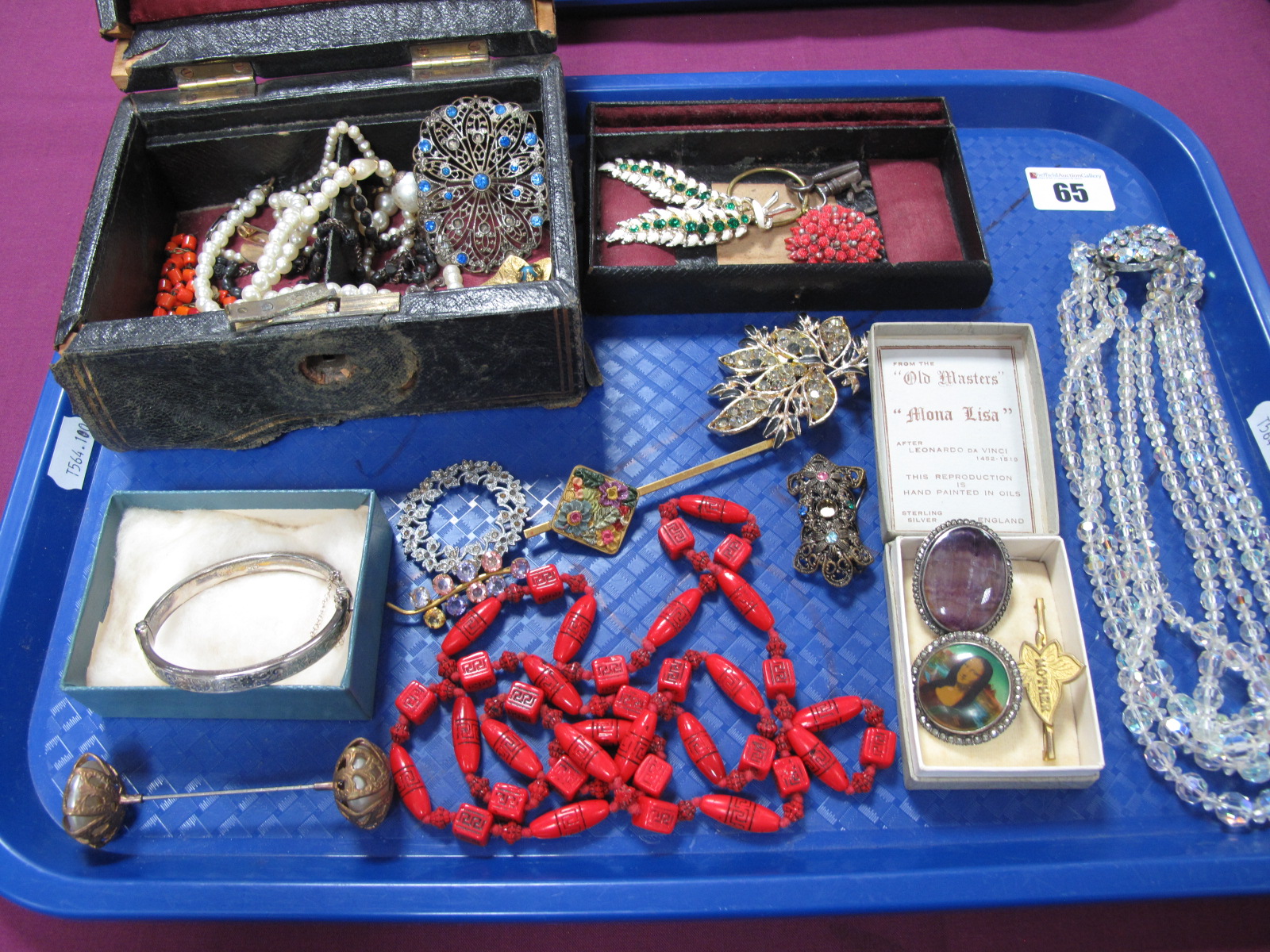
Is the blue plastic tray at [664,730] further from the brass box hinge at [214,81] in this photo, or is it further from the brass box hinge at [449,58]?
the brass box hinge at [214,81]

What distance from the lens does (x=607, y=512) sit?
184 centimetres

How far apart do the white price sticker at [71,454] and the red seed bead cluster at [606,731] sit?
885 mm

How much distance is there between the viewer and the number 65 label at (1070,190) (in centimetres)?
227

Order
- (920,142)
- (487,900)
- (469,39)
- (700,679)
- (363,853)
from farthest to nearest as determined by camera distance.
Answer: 1. (920,142)
2. (469,39)
3. (700,679)
4. (363,853)
5. (487,900)

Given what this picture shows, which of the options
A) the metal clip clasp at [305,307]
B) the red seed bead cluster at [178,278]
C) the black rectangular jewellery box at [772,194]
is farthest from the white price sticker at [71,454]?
the black rectangular jewellery box at [772,194]

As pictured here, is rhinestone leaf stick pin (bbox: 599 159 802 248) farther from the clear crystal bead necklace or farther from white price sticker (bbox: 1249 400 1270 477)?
white price sticker (bbox: 1249 400 1270 477)

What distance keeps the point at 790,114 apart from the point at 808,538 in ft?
3.53

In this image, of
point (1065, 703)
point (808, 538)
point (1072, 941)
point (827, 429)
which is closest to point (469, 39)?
point (827, 429)

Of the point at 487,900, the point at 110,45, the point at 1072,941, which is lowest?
the point at 1072,941

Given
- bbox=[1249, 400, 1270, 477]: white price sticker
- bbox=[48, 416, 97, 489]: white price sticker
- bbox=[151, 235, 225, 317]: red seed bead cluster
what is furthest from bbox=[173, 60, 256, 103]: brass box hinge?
bbox=[1249, 400, 1270, 477]: white price sticker

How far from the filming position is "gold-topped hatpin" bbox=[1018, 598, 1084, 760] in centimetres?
161

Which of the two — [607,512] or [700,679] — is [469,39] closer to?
[607,512]

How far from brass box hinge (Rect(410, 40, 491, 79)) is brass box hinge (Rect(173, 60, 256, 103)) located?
35 cm

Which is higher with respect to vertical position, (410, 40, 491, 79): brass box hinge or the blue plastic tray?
(410, 40, 491, 79): brass box hinge
